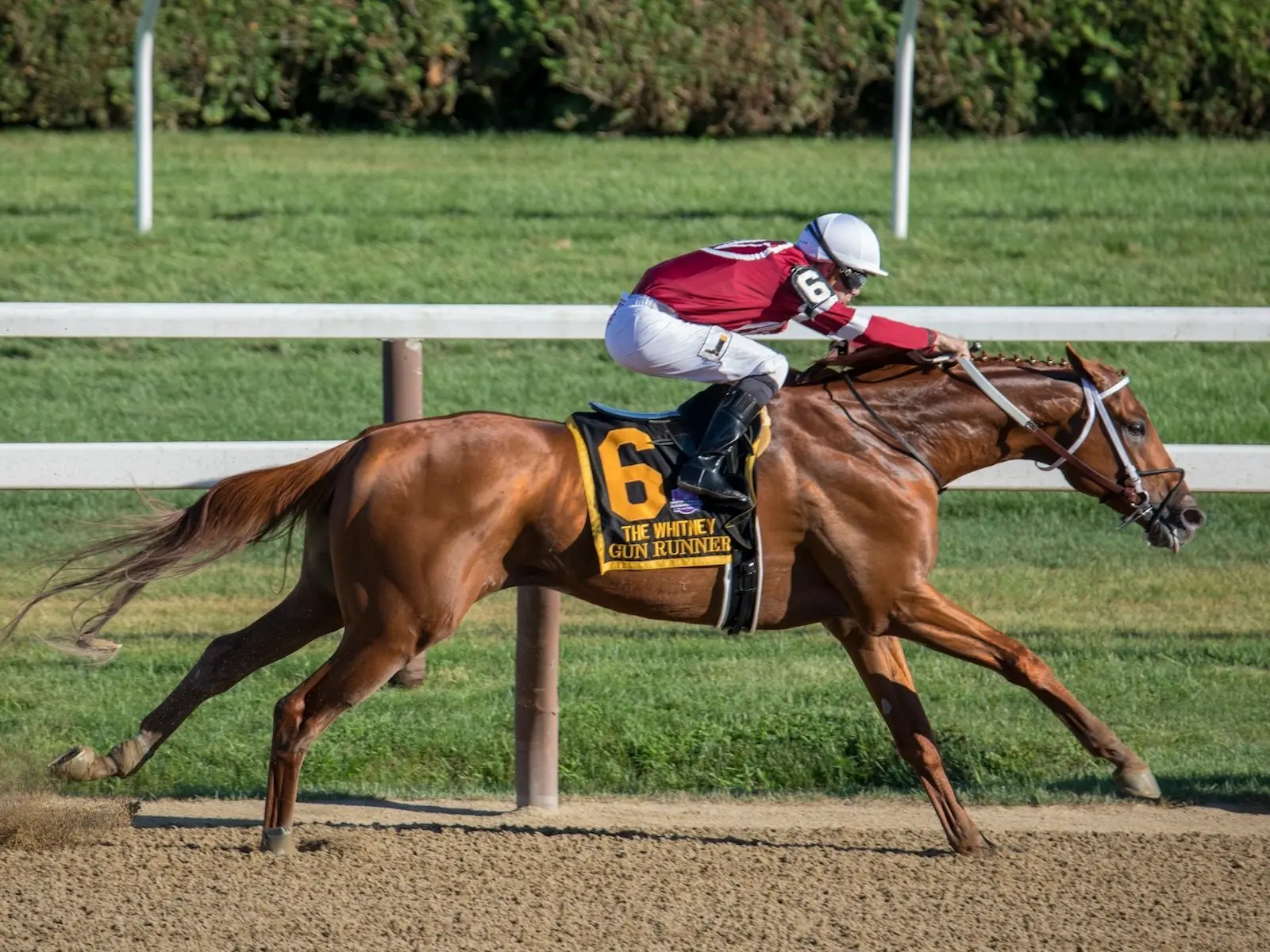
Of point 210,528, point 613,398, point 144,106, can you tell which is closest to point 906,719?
point 210,528

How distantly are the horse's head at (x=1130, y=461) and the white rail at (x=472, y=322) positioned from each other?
0.78 meters

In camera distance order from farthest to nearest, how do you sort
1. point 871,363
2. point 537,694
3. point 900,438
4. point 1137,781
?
point 537,694
point 871,363
point 900,438
point 1137,781

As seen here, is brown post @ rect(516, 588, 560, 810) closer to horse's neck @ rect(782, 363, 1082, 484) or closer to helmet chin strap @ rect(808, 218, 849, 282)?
horse's neck @ rect(782, 363, 1082, 484)


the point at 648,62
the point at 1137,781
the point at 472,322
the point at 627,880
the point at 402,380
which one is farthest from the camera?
the point at 648,62

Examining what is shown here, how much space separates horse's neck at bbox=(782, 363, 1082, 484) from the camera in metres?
5.47

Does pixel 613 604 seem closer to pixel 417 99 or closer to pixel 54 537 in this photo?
pixel 54 537

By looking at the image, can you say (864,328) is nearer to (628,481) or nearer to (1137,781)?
(628,481)

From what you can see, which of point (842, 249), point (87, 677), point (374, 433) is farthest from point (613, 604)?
point (87, 677)

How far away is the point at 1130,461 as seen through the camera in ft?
17.9

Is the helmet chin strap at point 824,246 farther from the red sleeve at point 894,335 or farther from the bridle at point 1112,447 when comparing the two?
the bridle at point 1112,447

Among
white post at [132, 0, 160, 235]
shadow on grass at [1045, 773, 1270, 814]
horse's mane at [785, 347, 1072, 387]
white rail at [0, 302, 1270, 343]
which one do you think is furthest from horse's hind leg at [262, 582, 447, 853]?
white post at [132, 0, 160, 235]

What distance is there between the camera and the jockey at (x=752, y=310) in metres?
5.28

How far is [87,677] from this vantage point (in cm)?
700

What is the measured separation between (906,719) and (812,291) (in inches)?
52.9
